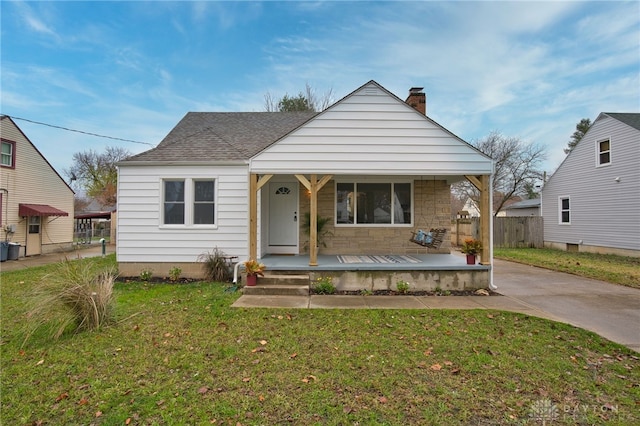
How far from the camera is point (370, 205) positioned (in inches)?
367

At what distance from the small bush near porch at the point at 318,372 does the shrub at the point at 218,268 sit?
9.24 ft

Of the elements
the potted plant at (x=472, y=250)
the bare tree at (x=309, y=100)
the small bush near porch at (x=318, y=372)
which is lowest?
the small bush near porch at (x=318, y=372)

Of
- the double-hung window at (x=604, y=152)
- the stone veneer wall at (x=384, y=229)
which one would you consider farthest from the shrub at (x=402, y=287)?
the double-hung window at (x=604, y=152)

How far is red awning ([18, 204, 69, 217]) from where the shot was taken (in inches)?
541

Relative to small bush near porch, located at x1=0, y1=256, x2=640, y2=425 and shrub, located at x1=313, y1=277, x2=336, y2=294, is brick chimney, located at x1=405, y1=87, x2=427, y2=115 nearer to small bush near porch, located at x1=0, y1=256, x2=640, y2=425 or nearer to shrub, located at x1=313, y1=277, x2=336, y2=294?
shrub, located at x1=313, y1=277, x2=336, y2=294

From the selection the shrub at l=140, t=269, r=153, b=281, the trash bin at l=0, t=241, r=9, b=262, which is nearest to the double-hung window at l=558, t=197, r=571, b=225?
the shrub at l=140, t=269, r=153, b=281

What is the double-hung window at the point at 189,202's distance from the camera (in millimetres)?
8219

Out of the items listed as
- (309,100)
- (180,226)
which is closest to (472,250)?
(180,226)

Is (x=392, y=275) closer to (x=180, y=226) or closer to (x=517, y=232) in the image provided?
(x=180, y=226)

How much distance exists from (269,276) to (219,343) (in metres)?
2.98

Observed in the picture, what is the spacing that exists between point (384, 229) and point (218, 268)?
5009 millimetres

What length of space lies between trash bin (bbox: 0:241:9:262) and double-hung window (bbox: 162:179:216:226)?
9.95 metres

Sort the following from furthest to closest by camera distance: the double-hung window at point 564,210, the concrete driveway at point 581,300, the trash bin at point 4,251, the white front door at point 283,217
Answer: the double-hung window at point 564,210 → the trash bin at point 4,251 → the white front door at point 283,217 → the concrete driveway at point 581,300

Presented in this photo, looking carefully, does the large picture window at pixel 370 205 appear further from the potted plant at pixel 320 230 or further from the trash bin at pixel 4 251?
the trash bin at pixel 4 251
